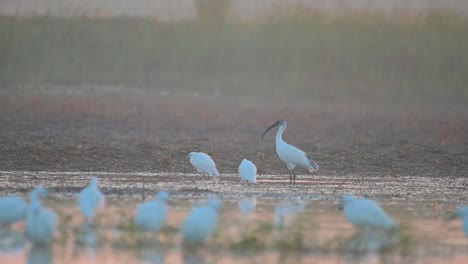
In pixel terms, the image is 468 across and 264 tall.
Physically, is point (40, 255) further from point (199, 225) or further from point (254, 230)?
point (254, 230)

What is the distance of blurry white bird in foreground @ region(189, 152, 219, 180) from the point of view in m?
14.0

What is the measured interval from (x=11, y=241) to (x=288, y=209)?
3.39 m

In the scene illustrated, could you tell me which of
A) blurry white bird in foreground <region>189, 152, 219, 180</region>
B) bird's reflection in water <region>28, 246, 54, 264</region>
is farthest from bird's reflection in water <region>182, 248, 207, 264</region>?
blurry white bird in foreground <region>189, 152, 219, 180</region>

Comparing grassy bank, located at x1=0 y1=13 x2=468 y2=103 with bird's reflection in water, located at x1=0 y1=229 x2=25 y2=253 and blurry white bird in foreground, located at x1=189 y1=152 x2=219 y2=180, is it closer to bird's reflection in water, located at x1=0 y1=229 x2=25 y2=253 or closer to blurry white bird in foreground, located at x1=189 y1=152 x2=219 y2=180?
blurry white bird in foreground, located at x1=189 y1=152 x2=219 y2=180

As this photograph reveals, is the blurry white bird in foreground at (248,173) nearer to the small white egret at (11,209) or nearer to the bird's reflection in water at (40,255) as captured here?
the small white egret at (11,209)

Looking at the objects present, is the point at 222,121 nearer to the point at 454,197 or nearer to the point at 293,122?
the point at 293,122

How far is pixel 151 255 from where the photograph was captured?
317 inches

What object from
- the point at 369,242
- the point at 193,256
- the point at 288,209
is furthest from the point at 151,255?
the point at 288,209

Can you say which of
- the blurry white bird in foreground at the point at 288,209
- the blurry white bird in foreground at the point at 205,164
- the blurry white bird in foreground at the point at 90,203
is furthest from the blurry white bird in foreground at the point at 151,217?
the blurry white bird in foreground at the point at 205,164

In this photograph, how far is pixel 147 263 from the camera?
771cm

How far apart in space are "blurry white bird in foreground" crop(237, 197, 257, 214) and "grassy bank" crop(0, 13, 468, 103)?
13261 mm

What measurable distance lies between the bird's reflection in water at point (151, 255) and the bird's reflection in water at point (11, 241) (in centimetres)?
100

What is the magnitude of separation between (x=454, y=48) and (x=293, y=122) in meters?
8.50

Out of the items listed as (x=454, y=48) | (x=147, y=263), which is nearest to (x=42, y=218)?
(x=147, y=263)
